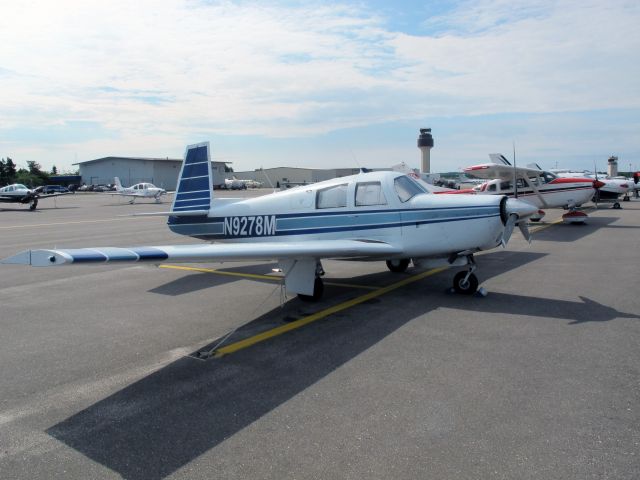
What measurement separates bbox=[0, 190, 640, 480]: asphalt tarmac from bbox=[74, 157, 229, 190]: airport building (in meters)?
86.5

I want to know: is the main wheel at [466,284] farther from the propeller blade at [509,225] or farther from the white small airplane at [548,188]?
the white small airplane at [548,188]

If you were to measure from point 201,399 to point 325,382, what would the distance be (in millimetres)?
1172

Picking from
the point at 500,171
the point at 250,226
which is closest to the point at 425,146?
the point at 500,171

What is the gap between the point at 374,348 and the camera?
5.41 metres

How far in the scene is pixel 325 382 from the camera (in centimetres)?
452

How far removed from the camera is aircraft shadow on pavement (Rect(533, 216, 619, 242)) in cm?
1564

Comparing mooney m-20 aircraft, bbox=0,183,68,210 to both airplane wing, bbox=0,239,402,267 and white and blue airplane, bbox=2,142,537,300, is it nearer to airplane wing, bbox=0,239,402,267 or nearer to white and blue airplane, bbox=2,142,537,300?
white and blue airplane, bbox=2,142,537,300

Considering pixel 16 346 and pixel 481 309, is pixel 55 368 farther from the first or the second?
pixel 481 309

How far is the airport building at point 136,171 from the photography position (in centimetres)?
9231

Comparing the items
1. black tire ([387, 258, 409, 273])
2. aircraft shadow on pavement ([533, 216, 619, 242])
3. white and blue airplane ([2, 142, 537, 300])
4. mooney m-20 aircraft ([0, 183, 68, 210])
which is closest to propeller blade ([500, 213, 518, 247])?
white and blue airplane ([2, 142, 537, 300])

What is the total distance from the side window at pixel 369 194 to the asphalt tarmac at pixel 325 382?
1.60 m

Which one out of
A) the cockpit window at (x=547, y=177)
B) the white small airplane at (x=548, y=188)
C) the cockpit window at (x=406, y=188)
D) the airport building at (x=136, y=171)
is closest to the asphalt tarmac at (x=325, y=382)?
the cockpit window at (x=406, y=188)

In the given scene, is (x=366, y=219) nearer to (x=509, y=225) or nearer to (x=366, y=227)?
(x=366, y=227)

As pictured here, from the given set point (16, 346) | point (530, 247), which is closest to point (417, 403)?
point (16, 346)
